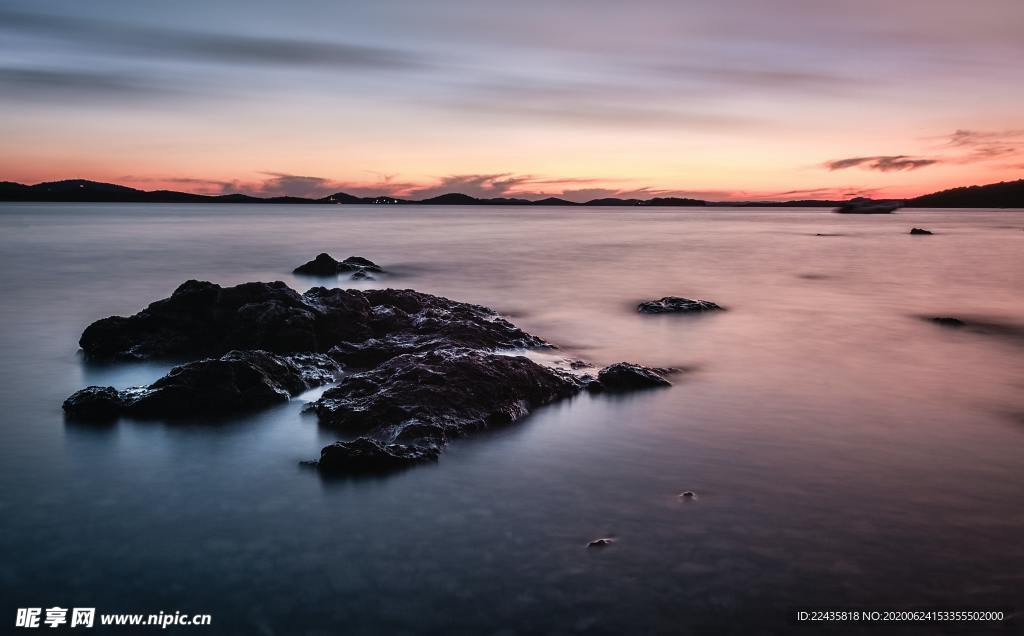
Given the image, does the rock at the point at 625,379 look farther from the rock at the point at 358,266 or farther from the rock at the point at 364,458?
the rock at the point at 358,266

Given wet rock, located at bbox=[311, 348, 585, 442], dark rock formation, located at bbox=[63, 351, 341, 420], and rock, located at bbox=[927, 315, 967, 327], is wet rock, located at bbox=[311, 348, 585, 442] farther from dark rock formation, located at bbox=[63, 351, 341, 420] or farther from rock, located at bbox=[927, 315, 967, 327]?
rock, located at bbox=[927, 315, 967, 327]

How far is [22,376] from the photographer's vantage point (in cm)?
914

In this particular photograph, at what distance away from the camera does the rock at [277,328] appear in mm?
9711

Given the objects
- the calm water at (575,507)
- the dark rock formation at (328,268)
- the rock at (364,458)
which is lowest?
the calm water at (575,507)

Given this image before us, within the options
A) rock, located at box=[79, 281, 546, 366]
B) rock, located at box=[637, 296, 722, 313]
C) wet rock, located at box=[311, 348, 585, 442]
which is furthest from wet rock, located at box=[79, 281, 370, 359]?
rock, located at box=[637, 296, 722, 313]

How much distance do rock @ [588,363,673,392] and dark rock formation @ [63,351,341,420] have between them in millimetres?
3455

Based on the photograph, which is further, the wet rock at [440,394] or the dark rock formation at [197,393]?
the dark rock formation at [197,393]

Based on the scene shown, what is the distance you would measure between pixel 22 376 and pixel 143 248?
27642 mm

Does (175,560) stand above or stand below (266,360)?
below

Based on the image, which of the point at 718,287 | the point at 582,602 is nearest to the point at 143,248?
the point at 718,287

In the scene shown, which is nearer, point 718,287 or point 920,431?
point 920,431

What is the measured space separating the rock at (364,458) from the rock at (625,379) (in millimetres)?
2900

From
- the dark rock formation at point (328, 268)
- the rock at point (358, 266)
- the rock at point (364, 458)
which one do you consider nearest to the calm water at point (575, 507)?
the rock at point (364, 458)

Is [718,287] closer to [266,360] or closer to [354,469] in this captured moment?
[266,360]
